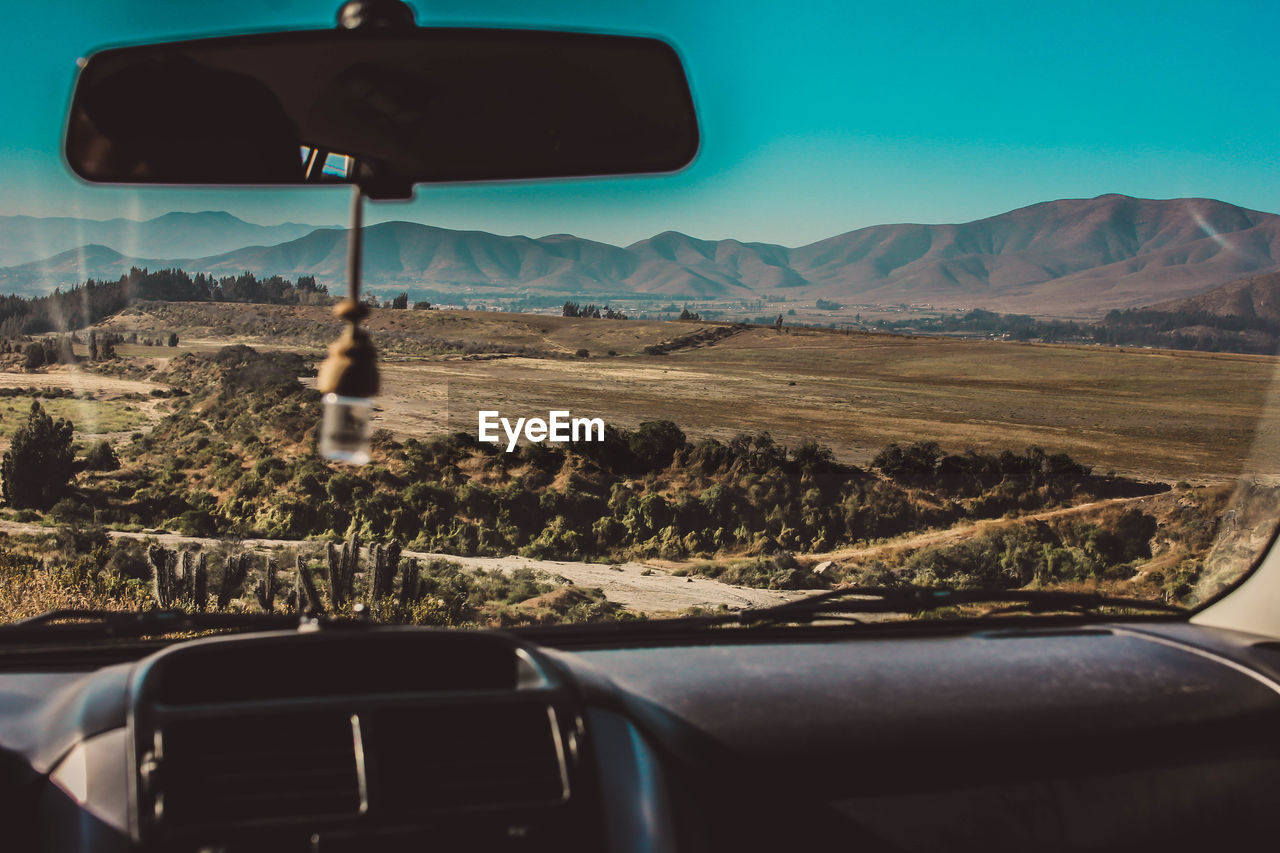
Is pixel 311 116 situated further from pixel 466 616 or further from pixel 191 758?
pixel 466 616

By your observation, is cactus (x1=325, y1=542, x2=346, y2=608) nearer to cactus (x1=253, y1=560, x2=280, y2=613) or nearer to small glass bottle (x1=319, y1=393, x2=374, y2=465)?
cactus (x1=253, y1=560, x2=280, y2=613)

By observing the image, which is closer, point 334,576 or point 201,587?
point 201,587

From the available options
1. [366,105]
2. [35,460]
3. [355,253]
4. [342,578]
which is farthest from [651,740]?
[35,460]

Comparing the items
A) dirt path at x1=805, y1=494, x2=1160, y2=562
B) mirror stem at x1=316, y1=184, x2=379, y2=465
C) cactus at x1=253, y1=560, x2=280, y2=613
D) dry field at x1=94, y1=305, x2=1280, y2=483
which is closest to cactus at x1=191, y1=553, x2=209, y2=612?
cactus at x1=253, y1=560, x2=280, y2=613

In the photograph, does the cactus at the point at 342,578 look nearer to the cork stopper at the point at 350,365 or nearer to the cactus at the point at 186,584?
the cactus at the point at 186,584

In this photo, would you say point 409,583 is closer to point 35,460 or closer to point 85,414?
point 85,414

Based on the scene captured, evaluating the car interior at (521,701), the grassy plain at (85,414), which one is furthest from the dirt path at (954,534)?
the grassy plain at (85,414)
